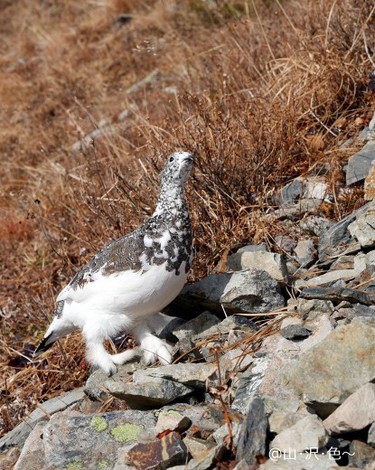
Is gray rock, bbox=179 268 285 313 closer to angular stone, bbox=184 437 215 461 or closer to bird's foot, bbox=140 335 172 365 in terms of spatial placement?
bird's foot, bbox=140 335 172 365

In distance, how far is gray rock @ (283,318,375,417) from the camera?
2627 millimetres

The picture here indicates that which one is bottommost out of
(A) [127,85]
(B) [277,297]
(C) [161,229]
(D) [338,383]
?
(A) [127,85]

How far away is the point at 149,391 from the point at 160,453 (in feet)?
1.34

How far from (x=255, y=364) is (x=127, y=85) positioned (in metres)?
6.66

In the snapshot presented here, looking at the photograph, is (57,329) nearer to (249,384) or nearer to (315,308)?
(249,384)

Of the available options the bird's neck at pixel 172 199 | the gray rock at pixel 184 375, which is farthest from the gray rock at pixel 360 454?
the bird's neck at pixel 172 199

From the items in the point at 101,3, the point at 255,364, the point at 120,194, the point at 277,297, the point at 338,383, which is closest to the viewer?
the point at 338,383

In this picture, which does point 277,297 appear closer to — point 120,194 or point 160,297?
point 160,297

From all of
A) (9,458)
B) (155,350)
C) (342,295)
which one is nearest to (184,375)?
(155,350)

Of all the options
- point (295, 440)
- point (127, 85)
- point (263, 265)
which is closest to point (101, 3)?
point (127, 85)

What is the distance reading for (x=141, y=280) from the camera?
3.37 m

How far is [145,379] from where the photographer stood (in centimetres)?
319

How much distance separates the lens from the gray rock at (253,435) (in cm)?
248

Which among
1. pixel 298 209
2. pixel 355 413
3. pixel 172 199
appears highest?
pixel 172 199
